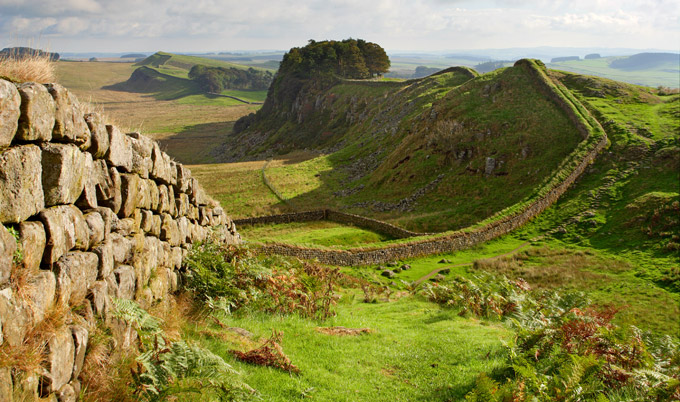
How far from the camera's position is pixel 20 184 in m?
5.66

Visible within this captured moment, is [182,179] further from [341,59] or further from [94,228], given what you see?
[341,59]

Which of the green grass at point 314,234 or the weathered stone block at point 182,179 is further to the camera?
the green grass at point 314,234

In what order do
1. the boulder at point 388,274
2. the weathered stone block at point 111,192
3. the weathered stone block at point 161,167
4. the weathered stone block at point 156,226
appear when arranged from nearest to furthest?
the weathered stone block at point 111,192 → the weathered stone block at point 156,226 → the weathered stone block at point 161,167 → the boulder at point 388,274

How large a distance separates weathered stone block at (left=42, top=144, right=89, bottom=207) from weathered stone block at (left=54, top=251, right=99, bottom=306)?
852 mm

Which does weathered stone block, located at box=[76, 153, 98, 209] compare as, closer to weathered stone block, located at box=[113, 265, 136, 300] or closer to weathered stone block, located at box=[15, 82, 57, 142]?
weathered stone block, located at box=[15, 82, 57, 142]

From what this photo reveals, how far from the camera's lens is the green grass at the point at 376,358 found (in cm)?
771

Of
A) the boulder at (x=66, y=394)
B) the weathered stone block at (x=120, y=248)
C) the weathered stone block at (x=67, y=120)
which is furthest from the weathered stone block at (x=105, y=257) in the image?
the boulder at (x=66, y=394)

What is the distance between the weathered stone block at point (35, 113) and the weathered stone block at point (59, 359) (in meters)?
2.64

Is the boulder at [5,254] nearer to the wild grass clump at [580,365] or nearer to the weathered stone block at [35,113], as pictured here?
the weathered stone block at [35,113]

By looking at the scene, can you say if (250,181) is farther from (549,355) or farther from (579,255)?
(549,355)

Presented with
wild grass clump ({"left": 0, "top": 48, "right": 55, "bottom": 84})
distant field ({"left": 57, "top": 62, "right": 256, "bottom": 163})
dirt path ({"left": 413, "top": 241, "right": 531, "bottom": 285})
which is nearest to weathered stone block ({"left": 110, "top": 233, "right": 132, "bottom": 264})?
wild grass clump ({"left": 0, "top": 48, "right": 55, "bottom": 84})

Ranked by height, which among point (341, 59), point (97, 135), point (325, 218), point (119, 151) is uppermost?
point (341, 59)

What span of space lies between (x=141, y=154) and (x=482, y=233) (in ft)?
88.3

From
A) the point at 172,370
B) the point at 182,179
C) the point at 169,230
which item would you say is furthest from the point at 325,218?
the point at 172,370
